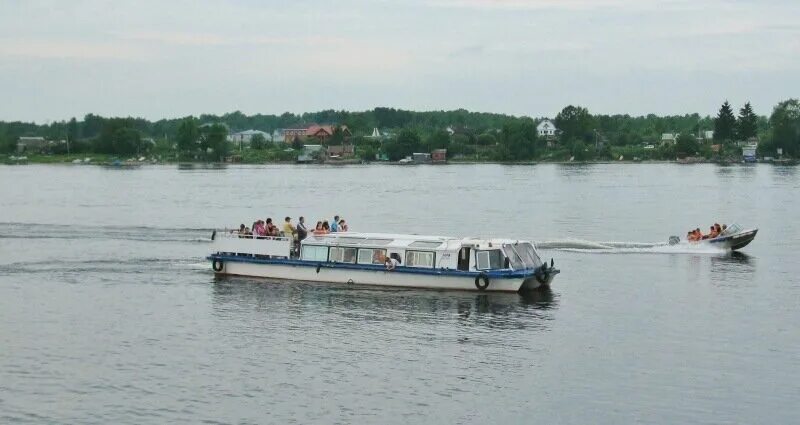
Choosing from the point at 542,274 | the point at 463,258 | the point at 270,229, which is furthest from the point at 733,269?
the point at 270,229

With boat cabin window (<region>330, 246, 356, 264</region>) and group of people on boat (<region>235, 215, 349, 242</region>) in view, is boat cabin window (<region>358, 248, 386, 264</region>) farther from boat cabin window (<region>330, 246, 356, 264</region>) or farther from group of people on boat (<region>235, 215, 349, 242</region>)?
group of people on boat (<region>235, 215, 349, 242</region>)

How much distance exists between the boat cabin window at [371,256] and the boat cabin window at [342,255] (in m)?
0.40

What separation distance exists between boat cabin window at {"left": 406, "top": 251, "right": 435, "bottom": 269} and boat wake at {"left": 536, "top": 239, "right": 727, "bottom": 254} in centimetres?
1888

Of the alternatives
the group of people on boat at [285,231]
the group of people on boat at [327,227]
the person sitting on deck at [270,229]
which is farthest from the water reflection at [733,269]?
the person sitting on deck at [270,229]

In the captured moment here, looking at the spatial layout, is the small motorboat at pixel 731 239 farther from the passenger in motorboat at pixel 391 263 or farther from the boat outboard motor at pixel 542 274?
the passenger in motorboat at pixel 391 263

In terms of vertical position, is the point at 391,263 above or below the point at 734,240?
below

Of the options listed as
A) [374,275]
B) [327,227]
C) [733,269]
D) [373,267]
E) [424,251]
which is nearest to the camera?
[424,251]

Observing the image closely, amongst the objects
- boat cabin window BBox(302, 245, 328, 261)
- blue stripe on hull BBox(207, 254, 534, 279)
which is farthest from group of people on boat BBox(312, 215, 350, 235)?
blue stripe on hull BBox(207, 254, 534, 279)

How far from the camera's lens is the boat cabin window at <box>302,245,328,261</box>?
54.4 metres

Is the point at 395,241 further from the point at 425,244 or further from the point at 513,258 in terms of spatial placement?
the point at 513,258

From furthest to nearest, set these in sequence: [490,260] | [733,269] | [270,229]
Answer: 1. [733,269]
2. [270,229]
3. [490,260]

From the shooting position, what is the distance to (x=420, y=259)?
170 ft

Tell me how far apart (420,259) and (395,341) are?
1093 cm

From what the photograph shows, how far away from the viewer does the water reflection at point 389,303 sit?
46031 mm
